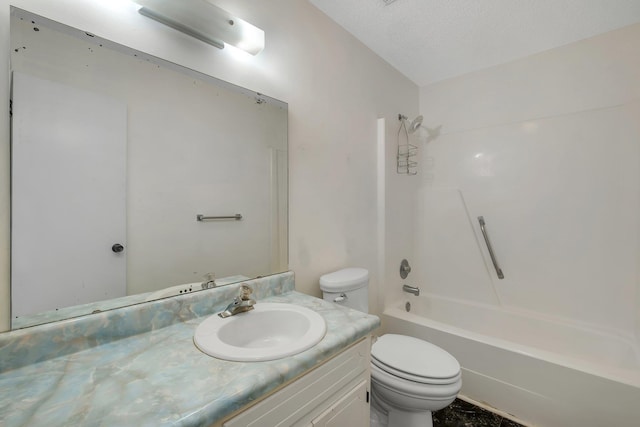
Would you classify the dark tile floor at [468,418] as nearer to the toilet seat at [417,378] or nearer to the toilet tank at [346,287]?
the toilet seat at [417,378]

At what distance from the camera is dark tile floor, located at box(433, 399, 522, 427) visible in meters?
1.50

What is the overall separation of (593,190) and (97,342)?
2814 mm

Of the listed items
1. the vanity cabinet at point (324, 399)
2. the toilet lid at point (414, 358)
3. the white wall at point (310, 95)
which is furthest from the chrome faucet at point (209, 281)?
the toilet lid at point (414, 358)

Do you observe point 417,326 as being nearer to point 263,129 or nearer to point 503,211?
point 503,211

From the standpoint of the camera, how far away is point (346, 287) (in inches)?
57.5

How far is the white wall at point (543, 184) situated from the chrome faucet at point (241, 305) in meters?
1.99

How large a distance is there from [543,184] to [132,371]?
8.62ft

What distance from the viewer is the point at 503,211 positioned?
2152 mm

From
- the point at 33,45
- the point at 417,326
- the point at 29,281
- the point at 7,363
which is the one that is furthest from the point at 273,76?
the point at 417,326

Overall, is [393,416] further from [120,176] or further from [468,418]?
[120,176]

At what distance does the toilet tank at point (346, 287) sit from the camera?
1440mm

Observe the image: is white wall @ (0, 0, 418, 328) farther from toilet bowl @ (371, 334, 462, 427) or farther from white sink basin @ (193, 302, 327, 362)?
toilet bowl @ (371, 334, 462, 427)

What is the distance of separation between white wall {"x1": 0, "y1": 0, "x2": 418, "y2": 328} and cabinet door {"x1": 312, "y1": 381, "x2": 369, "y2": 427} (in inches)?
24.8

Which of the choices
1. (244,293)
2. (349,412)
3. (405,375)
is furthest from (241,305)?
(405,375)
